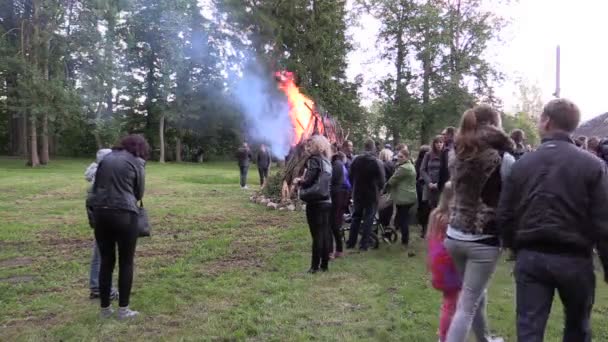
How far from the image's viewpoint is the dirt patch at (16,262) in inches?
276

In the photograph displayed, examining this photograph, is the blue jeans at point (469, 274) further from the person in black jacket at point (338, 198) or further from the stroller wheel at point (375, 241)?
the stroller wheel at point (375, 241)

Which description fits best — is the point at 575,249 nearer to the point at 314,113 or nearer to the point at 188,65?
the point at 314,113

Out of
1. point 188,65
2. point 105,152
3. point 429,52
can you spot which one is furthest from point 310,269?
point 188,65

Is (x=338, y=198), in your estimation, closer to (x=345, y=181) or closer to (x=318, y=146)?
(x=345, y=181)

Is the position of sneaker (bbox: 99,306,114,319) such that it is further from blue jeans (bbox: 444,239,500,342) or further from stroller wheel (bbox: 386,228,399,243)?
stroller wheel (bbox: 386,228,399,243)

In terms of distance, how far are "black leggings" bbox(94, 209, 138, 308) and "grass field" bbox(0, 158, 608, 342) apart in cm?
30

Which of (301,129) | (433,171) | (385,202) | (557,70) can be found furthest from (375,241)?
(557,70)

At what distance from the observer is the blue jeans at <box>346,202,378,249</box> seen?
7.91m

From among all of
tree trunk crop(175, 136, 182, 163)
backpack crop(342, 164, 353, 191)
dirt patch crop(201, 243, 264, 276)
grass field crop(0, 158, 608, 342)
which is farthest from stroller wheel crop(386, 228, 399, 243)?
tree trunk crop(175, 136, 182, 163)

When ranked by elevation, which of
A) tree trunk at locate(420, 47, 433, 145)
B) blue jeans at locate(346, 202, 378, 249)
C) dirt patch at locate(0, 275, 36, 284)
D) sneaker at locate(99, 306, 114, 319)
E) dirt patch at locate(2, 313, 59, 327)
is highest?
tree trunk at locate(420, 47, 433, 145)

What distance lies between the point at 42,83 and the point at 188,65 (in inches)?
485

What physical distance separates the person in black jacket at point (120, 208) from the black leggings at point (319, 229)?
2234 mm

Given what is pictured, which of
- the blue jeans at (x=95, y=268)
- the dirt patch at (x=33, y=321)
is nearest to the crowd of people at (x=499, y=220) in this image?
the dirt patch at (x=33, y=321)

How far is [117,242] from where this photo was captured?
4.74 meters
